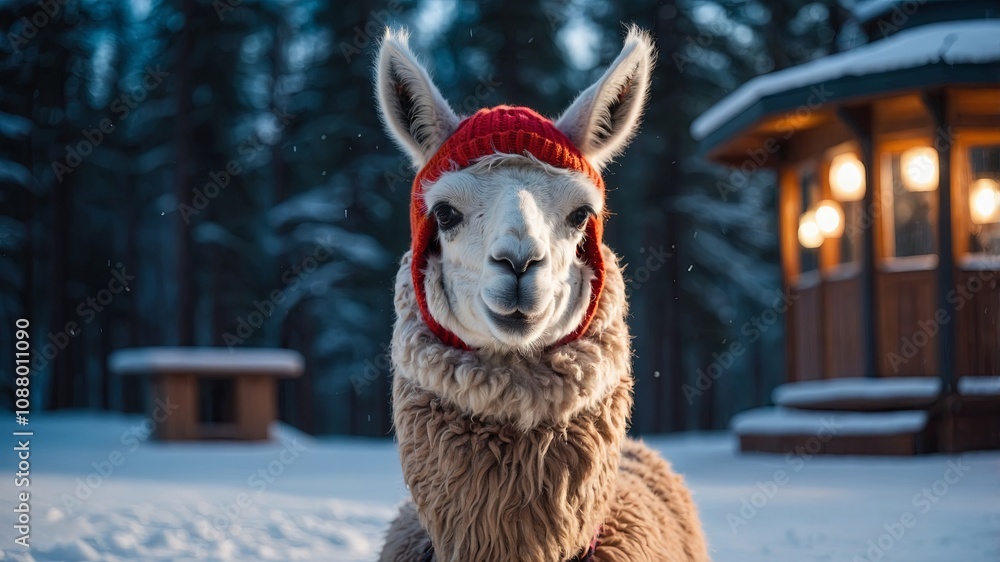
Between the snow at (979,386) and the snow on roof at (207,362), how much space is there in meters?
8.79

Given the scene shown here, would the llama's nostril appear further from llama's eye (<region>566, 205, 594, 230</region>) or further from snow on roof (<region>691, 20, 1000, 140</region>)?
snow on roof (<region>691, 20, 1000, 140</region>)

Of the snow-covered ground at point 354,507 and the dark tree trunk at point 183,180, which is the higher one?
the dark tree trunk at point 183,180

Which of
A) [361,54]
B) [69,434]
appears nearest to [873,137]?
[69,434]

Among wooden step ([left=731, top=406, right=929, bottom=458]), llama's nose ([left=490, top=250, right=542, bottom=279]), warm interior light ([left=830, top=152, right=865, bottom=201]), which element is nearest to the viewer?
llama's nose ([left=490, top=250, right=542, bottom=279])

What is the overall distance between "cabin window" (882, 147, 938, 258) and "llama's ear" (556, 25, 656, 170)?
7.93 meters

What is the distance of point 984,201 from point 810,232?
2098mm

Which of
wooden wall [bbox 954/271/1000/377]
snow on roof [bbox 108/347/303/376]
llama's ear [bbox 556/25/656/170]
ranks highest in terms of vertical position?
llama's ear [bbox 556/25/656/170]

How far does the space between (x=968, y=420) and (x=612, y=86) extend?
7418 millimetres

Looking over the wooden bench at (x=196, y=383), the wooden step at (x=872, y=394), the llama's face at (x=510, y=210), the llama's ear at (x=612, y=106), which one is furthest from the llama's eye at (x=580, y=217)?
the wooden bench at (x=196, y=383)

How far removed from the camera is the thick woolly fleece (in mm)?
2617

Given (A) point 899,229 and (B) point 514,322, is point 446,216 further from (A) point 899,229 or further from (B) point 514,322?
(A) point 899,229

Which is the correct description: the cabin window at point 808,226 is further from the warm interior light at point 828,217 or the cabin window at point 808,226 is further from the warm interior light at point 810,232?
the warm interior light at point 828,217

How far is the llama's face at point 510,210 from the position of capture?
251 centimetres

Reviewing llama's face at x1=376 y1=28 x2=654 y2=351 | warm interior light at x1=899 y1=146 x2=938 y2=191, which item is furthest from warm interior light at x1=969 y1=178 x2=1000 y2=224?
llama's face at x1=376 y1=28 x2=654 y2=351
